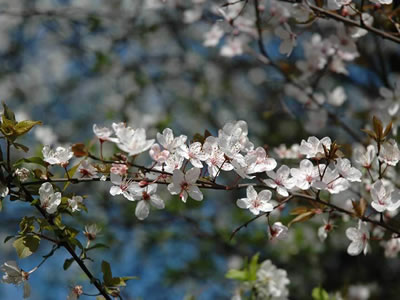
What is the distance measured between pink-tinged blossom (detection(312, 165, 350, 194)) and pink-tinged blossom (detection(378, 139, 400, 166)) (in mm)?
118

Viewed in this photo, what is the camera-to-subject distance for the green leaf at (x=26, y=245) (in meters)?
1.28

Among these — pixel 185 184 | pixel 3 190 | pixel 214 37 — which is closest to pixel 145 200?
pixel 185 184

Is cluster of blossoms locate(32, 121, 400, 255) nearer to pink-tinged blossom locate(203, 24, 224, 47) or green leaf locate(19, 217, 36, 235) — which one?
green leaf locate(19, 217, 36, 235)

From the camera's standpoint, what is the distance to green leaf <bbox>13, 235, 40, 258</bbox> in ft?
4.20

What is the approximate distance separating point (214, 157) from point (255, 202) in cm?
17

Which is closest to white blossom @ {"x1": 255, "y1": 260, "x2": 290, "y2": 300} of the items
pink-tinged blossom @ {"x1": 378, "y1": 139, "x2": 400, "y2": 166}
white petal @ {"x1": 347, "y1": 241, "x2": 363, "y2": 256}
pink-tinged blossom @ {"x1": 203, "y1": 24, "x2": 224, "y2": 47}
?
white petal @ {"x1": 347, "y1": 241, "x2": 363, "y2": 256}

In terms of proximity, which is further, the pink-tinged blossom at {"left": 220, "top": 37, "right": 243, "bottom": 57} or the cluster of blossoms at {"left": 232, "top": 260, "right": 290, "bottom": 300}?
the pink-tinged blossom at {"left": 220, "top": 37, "right": 243, "bottom": 57}

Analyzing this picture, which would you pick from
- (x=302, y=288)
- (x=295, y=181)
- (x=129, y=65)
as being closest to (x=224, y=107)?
(x=129, y=65)

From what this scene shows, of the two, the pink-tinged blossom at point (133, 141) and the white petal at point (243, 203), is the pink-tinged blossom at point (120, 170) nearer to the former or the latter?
the pink-tinged blossom at point (133, 141)

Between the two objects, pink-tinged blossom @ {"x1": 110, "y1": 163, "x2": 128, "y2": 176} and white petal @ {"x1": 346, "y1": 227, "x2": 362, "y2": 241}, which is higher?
pink-tinged blossom @ {"x1": 110, "y1": 163, "x2": 128, "y2": 176}

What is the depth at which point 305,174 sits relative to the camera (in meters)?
1.36

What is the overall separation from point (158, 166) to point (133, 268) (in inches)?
127

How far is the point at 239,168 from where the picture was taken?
4.29 feet

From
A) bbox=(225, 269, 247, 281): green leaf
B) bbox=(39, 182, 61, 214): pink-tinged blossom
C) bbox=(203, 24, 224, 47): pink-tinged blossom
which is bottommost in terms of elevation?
bbox=(225, 269, 247, 281): green leaf
